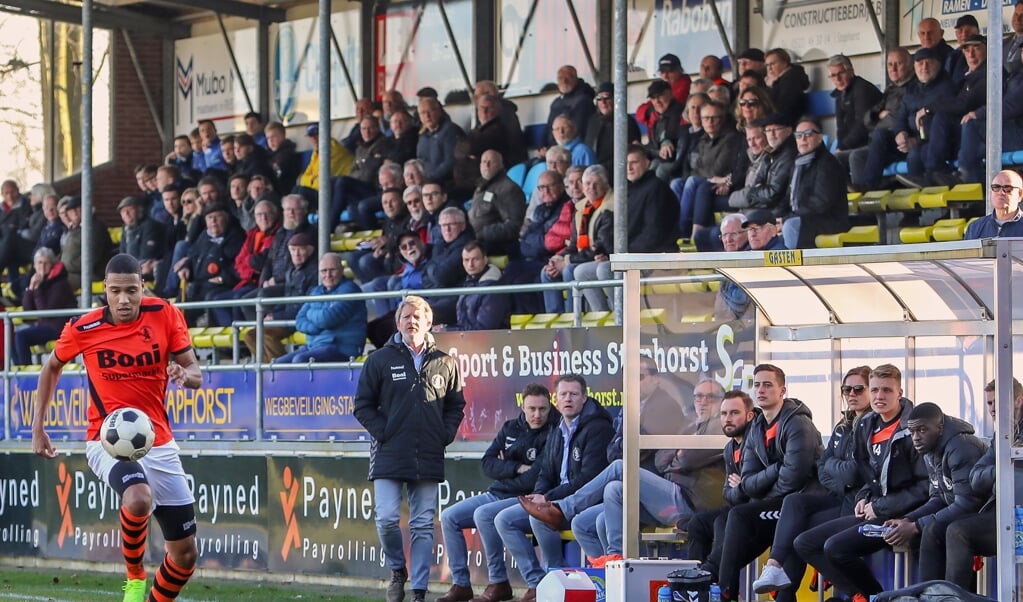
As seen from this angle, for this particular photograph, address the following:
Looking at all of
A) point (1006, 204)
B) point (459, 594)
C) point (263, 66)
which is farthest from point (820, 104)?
point (263, 66)

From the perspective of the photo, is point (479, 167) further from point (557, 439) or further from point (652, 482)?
point (652, 482)

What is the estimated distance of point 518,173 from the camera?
17875mm

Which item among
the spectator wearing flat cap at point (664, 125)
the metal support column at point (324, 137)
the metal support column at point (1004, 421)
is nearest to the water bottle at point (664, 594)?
the metal support column at point (1004, 421)

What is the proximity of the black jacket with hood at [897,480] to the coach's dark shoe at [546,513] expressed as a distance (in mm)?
2301

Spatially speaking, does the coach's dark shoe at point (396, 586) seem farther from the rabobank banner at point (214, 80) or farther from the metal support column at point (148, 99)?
the metal support column at point (148, 99)

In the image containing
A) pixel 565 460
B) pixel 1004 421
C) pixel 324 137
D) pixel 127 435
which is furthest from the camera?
pixel 324 137

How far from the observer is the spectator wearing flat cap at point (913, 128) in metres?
14.7

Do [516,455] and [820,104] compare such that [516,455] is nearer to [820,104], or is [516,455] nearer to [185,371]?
[185,371]

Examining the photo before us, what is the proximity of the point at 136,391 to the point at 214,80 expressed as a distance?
1498 cm

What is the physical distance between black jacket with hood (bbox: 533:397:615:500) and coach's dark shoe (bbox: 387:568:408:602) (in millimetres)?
Result: 1093

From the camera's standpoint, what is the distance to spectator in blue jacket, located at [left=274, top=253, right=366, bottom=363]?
14.9m

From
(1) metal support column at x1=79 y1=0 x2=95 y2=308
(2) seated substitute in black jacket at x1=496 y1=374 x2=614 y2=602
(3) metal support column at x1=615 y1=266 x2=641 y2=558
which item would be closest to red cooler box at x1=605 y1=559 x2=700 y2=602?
(3) metal support column at x1=615 y1=266 x2=641 y2=558

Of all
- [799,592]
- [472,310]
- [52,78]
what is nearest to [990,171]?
[799,592]

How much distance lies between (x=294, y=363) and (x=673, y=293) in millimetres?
4654
